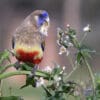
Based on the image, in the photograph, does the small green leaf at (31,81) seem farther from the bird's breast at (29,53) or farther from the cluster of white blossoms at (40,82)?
the bird's breast at (29,53)

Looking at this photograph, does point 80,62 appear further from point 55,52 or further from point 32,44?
point 55,52

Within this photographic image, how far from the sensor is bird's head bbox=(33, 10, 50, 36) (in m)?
2.15

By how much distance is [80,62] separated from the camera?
1.72 metres

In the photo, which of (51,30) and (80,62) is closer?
(80,62)

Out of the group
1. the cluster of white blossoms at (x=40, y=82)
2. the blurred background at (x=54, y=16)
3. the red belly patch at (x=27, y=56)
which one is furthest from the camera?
the blurred background at (x=54, y=16)

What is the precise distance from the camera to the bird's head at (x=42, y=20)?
2.15 m

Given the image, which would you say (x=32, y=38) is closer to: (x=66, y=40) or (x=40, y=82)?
(x=66, y=40)

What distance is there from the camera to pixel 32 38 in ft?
7.43

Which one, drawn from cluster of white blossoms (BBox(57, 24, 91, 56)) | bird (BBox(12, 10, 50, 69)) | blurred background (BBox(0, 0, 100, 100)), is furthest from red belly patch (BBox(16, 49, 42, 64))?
blurred background (BBox(0, 0, 100, 100))

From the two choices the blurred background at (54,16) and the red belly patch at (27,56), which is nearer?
the red belly patch at (27,56)

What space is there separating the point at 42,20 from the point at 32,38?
0.28ft

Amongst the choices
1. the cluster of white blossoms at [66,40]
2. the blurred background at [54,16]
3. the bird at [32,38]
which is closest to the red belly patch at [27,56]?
the bird at [32,38]

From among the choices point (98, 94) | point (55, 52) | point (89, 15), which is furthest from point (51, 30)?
point (98, 94)

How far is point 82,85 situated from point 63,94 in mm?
50
